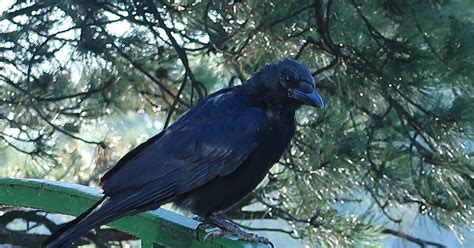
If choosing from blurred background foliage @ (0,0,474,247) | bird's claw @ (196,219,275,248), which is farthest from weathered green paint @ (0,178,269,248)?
blurred background foliage @ (0,0,474,247)

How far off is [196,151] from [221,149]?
0.04m

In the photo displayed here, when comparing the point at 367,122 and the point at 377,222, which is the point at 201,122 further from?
the point at 377,222

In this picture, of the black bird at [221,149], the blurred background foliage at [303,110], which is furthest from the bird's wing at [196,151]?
the blurred background foliage at [303,110]

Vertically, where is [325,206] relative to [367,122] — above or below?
below

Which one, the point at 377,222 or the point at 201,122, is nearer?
the point at 201,122

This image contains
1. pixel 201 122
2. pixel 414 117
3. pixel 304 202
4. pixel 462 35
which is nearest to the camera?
pixel 201 122

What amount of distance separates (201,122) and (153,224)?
0.26 metres

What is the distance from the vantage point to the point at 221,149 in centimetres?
139

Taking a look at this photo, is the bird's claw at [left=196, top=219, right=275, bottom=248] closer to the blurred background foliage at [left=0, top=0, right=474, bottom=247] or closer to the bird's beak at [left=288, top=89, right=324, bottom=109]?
the bird's beak at [left=288, top=89, right=324, bottom=109]

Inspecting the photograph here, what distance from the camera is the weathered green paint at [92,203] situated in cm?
119

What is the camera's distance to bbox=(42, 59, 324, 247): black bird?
4.47ft

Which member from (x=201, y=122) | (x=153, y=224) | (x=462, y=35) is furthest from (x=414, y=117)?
(x=153, y=224)

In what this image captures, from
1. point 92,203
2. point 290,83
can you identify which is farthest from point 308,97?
point 92,203

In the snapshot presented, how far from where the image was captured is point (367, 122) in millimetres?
2240
